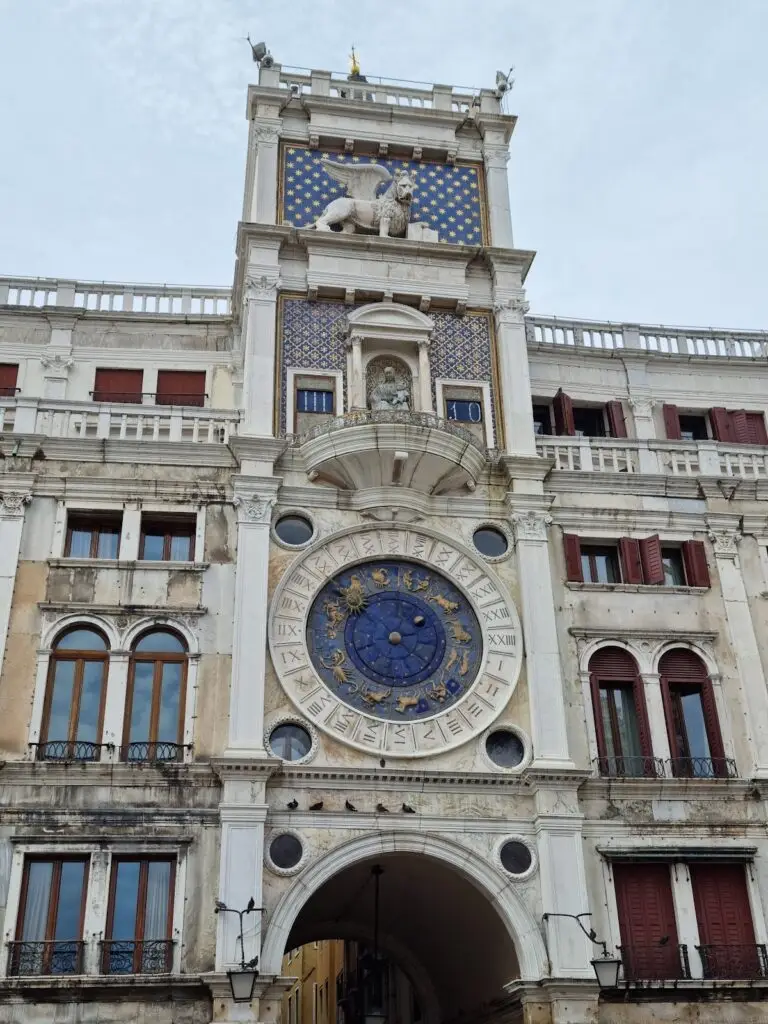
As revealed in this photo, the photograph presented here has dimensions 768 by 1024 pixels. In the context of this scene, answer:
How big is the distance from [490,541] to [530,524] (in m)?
0.91

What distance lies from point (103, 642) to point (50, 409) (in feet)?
17.8

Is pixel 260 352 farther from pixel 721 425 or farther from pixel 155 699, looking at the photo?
pixel 721 425

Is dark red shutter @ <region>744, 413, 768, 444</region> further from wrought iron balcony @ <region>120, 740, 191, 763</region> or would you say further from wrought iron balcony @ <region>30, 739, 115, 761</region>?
wrought iron balcony @ <region>30, 739, 115, 761</region>

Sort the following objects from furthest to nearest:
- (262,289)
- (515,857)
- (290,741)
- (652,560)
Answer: (262,289)
(652,560)
(290,741)
(515,857)

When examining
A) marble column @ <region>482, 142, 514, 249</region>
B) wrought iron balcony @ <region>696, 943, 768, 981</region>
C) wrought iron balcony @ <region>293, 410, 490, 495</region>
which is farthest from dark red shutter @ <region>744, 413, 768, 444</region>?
wrought iron balcony @ <region>696, 943, 768, 981</region>

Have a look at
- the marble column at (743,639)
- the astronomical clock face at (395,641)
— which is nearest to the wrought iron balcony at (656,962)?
the marble column at (743,639)

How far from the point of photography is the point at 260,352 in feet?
82.8

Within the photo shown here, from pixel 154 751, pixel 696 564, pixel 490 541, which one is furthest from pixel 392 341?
pixel 154 751

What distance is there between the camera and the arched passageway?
67.2ft

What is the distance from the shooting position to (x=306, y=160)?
2834cm

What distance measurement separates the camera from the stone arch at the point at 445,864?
65.6 feet

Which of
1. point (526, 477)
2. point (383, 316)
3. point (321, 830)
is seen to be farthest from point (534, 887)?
point (383, 316)

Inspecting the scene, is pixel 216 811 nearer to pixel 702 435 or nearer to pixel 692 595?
pixel 692 595

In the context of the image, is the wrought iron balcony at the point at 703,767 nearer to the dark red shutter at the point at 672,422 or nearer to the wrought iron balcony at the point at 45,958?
the dark red shutter at the point at 672,422
